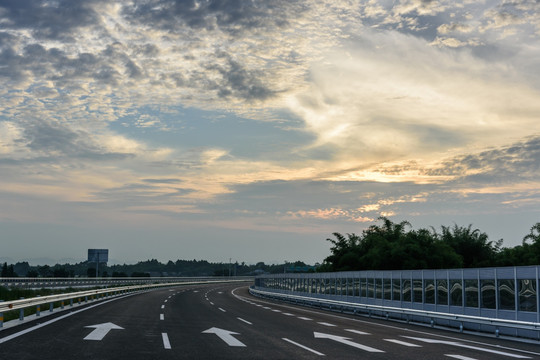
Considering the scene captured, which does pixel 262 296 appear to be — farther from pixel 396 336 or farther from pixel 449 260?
pixel 396 336

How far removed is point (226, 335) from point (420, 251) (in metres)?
58.5

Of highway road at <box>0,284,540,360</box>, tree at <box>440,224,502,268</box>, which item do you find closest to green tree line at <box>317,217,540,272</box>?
tree at <box>440,224,502,268</box>

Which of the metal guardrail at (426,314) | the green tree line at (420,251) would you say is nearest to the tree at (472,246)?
the green tree line at (420,251)

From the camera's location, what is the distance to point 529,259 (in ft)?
262

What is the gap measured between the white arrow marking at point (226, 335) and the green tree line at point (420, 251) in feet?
183

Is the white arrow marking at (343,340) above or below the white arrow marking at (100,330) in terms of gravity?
below

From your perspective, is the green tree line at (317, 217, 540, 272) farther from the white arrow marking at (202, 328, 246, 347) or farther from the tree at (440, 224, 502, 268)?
the white arrow marking at (202, 328, 246, 347)

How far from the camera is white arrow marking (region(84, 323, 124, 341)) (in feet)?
56.8

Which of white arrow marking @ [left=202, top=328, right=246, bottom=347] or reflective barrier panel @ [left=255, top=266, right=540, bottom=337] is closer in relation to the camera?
white arrow marking @ [left=202, top=328, right=246, bottom=347]

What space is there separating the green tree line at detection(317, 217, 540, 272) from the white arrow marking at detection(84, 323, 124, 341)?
5676 cm

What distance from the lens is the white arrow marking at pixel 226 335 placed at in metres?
16.9

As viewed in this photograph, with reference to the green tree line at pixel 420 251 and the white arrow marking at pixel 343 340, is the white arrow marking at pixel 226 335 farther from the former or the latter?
the green tree line at pixel 420 251

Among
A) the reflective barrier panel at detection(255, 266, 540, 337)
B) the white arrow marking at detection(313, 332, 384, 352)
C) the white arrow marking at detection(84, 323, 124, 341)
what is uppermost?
the reflective barrier panel at detection(255, 266, 540, 337)

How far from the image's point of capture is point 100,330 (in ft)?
64.3
